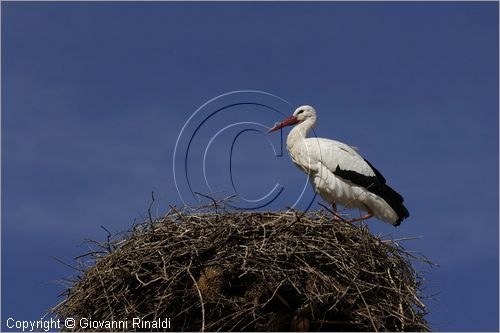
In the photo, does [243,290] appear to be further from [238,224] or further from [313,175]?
[313,175]

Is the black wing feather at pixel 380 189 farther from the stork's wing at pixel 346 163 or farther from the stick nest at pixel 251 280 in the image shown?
the stick nest at pixel 251 280

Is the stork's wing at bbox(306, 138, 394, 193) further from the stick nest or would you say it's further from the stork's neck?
the stick nest

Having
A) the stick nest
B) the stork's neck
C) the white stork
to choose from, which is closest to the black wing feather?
the white stork

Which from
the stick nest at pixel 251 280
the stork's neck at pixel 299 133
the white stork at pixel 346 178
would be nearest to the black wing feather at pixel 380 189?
the white stork at pixel 346 178

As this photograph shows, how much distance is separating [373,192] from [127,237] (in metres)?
3.11

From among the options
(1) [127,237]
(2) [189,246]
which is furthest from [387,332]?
(1) [127,237]

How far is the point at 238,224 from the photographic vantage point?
8.25m

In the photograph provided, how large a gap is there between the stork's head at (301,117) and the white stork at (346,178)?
29 centimetres

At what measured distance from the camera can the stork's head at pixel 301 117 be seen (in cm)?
1103

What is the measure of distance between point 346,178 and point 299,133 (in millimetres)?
720

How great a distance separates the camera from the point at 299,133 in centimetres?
1088

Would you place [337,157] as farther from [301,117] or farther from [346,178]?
[301,117]

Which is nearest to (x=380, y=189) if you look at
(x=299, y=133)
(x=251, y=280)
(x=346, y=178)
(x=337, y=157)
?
(x=346, y=178)

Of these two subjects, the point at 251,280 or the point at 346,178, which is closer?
the point at 251,280
